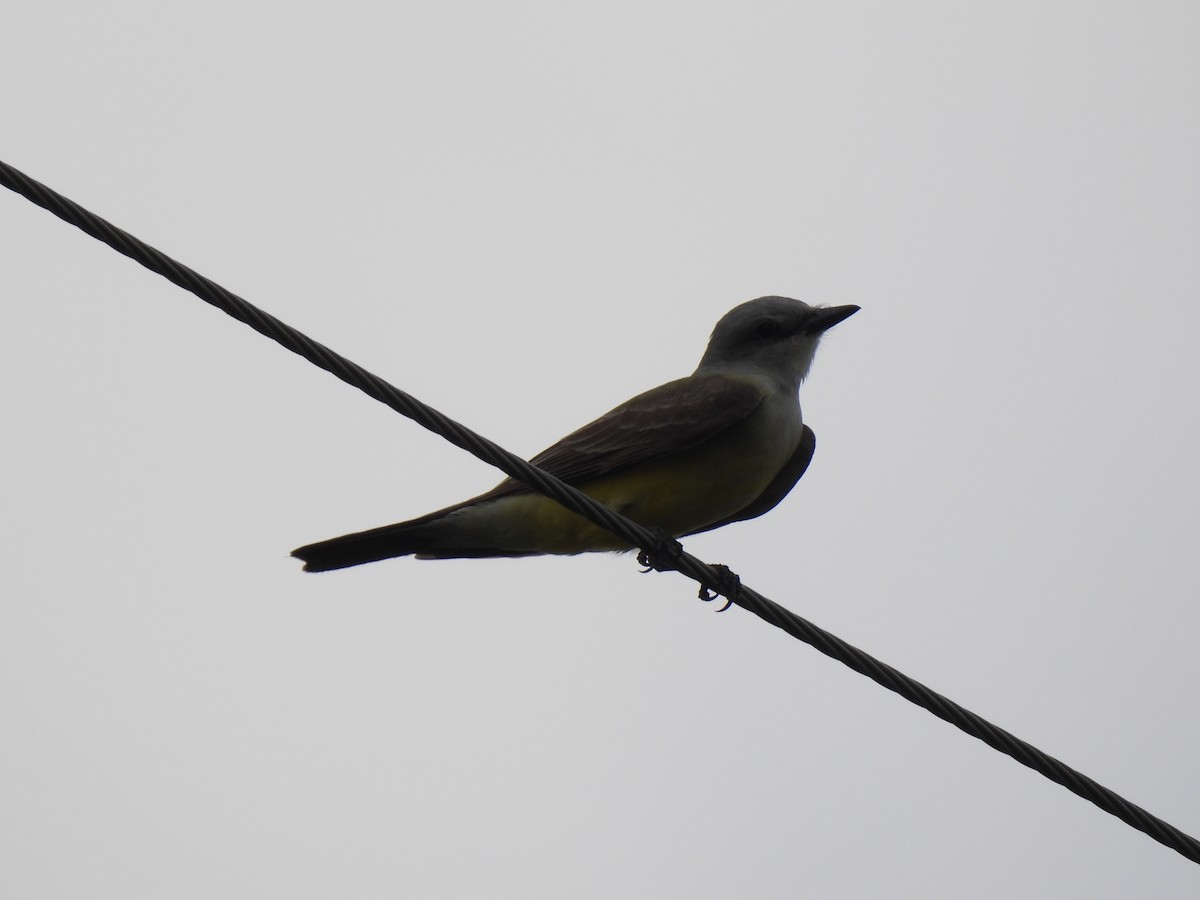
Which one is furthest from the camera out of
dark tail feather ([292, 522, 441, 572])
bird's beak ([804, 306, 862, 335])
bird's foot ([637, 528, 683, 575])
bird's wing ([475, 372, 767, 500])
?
bird's beak ([804, 306, 862, 335])

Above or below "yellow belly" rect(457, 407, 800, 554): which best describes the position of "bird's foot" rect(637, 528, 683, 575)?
below

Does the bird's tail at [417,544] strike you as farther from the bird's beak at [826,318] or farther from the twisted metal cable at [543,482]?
the bird's beak at [826,318]

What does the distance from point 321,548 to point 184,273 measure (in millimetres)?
2899

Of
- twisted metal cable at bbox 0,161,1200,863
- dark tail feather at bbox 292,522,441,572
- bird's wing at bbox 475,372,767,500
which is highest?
bird's wing at bbox 475,372,767,500

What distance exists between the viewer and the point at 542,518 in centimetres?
667

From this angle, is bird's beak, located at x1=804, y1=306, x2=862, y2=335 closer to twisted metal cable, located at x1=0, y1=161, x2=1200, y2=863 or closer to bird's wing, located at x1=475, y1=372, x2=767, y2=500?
bird's wing, located at x1=475, y1=372, x2=767, y2=500

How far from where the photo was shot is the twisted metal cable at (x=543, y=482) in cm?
369

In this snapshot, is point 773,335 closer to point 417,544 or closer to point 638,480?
point 638,480

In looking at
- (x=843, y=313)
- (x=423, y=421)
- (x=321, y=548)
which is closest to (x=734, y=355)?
(x=843, y=313)

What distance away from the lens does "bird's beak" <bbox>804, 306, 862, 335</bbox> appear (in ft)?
26.0

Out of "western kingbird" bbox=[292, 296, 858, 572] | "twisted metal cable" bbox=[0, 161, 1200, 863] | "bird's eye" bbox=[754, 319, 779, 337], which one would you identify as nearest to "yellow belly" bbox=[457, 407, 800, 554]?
"western kingbird" bbox=[292, 296, 858, 572]

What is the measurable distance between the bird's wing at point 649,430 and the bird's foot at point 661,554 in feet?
1.45

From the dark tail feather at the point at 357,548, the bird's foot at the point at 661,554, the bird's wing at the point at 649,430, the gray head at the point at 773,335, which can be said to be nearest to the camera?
the bird's foot at the point at 661,554

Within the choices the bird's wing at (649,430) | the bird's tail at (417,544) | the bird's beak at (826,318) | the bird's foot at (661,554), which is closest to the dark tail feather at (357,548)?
the bird's tail at (417,544)
